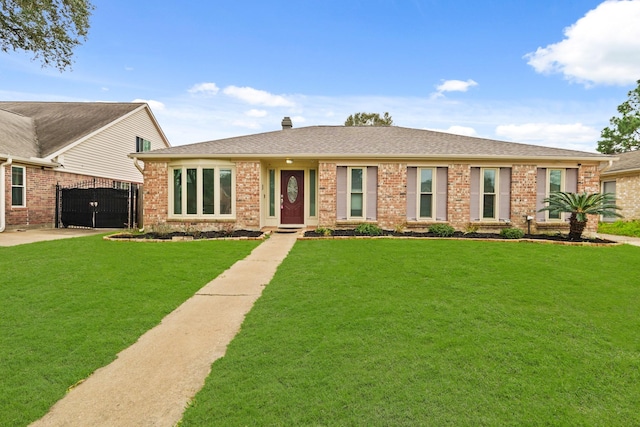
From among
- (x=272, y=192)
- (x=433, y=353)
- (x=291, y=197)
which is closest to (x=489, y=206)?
(x=291, y=197)

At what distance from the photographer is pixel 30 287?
5227 millimetres

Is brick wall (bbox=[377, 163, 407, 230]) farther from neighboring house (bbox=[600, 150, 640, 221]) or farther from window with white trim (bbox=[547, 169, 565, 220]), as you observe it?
neighboring house (bbox=[600, 150, 640, 221])

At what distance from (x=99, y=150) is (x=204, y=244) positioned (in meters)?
12.6

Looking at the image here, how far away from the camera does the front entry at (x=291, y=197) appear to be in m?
13.1

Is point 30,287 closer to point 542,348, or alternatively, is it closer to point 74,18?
point 542,348

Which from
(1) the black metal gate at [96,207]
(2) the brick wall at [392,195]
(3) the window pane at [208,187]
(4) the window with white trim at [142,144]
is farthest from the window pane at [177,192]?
(4) the window with white trim at [142,144]

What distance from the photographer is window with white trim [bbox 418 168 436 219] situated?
11820 millimetres

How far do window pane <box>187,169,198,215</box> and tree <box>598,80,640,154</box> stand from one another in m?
40.2

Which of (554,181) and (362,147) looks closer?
(554,181)

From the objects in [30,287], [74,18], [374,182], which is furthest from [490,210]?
[74,18]

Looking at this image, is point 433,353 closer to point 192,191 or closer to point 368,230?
point 368,230

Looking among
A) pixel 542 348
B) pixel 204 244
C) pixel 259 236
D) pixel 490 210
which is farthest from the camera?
pixel 490 210

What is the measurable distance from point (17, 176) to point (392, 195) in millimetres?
14893

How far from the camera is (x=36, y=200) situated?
1434 centimetres
